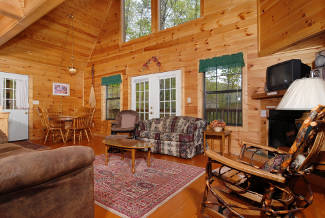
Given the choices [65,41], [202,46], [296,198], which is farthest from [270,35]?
[65,41]

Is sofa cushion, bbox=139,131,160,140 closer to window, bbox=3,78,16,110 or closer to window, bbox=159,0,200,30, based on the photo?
window, bbox=159,0,200,30

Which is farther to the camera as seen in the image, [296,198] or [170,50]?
[170,50]

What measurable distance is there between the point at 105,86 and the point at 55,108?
1888mm

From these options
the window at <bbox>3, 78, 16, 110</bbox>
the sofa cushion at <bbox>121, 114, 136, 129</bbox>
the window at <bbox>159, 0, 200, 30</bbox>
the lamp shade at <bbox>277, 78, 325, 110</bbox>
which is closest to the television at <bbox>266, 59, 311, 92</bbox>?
the lamp shade at <bbox>277, 78, 325, 110</bbox>

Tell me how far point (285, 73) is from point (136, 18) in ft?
15.6

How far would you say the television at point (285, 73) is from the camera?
2545mm

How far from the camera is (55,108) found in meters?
6.02

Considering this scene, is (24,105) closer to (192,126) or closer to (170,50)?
(170,50)

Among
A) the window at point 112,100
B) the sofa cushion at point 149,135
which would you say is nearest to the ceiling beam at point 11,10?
the sofa cushion at point 149,135

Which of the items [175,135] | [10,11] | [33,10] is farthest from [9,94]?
[175,135]

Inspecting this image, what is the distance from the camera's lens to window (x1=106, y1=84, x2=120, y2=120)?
601 cm

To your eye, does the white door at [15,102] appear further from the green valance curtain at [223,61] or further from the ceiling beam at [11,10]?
the green valance curtain at [223,61]

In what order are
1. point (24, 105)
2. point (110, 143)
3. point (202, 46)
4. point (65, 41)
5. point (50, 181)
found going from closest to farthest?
point (50, 181) → point (110, 143) → point (202, 46) → point (24, 105) → point (65, 41)

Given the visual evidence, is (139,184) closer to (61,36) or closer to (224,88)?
(224,88)
